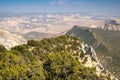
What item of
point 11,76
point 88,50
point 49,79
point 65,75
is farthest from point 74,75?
point 88,50

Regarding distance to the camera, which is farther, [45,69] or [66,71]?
[45,69]

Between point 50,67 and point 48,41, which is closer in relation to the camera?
point 50,67

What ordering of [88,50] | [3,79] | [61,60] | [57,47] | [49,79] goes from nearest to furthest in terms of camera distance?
[3,79], [49,79], [61,60], [57,47], [88,50]

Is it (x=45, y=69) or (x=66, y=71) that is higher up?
(x=66, y=71)

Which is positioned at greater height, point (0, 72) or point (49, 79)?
point (0, 72)

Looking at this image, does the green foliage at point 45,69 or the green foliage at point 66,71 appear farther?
the green foliage at point 66,71

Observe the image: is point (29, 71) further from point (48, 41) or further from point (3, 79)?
point (48, 41)

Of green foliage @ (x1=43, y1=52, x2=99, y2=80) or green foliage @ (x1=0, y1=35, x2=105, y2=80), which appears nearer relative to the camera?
green foliage @ (x1=0, y1=35, x2=105, y2=80)

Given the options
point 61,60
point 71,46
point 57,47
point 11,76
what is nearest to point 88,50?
point 71,46

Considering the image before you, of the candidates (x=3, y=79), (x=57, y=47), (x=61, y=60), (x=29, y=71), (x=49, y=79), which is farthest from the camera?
(x=57, y=47)
